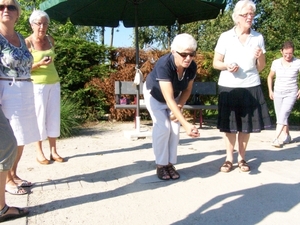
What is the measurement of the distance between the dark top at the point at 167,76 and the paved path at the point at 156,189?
1012 mm

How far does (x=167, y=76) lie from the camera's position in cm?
362

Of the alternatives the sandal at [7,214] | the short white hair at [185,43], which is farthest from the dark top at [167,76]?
the sandal at [7,214]

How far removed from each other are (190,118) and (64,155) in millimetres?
4660

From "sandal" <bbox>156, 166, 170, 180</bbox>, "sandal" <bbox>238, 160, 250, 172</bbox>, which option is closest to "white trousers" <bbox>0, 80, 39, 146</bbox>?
"sandal" <bbox>156, 166, 170, 180</bbox>

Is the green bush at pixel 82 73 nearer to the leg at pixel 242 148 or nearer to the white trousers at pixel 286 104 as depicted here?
the white trousers at pixel 286 104

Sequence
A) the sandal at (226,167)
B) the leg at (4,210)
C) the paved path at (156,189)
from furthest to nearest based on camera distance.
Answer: the sandal at (226,167)
the paved path at (156,189)
the leg at (4,210)

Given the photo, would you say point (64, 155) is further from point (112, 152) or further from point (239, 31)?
point (239, 31)

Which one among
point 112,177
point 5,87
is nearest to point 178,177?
point 112,177

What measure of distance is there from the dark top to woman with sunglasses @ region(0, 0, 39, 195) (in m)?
1.29

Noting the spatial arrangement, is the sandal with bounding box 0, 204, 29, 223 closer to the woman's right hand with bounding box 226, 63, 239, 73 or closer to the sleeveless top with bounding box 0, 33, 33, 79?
the sleeveless top with bounding box 0, 33, 33, 79

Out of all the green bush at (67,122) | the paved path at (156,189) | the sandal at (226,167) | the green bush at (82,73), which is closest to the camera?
the paved path at (156,189)

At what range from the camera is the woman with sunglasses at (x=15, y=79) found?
3115 millimetres

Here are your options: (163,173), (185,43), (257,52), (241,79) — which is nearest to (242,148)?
(241,79)

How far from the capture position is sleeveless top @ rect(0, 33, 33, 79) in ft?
10.2
